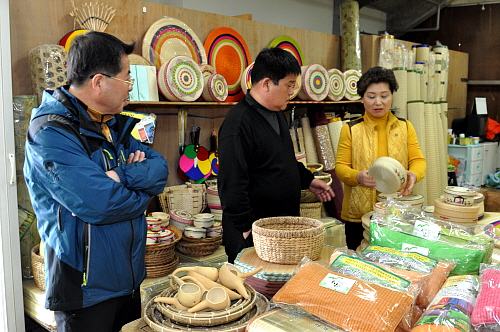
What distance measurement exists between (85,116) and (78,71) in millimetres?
165

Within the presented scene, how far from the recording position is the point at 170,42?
11.3 feet

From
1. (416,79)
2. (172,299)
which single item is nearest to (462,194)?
(172,299)

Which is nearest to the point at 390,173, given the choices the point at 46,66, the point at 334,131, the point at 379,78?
the point at 379,78

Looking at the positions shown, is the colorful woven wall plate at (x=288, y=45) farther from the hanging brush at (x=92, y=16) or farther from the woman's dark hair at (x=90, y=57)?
the woman's dark hair at (x=90, y=57)

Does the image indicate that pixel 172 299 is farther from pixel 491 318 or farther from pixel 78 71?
pixel 78 71

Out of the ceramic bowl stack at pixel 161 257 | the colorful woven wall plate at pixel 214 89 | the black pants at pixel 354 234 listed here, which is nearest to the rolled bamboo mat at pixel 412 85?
the colorful woven wall plate at pixel 214 89

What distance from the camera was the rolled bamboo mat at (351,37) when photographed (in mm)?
4898

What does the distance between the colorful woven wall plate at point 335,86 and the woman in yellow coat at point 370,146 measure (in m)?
1.58

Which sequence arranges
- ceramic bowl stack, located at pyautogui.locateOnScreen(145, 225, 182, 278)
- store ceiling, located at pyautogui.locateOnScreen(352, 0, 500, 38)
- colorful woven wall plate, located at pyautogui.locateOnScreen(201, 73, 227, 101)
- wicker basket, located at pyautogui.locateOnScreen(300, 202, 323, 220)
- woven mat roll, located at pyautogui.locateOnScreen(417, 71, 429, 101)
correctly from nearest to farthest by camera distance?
ceramic bowl stack, located at pyautogui.locateOnScreen(145, 225, 182, 278) → colorful woven wall plate, located at pyautogui.locateOnScreen(201, 73, 227, 101) → wicker basket, located at pyautogui.locateOnScreen(300, 202, 323, 220) → woven mat roll, located at pyautogui.locateOnScreen(417, 71, 429, 101) → store ceiling, located at pyautogui.locateOnScreen(352, 0, 500, 38)

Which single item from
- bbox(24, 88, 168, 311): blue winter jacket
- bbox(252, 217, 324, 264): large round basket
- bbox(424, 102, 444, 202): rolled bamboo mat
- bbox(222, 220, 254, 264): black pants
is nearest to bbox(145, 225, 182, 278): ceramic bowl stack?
bbox(222, 220, 254, 264): black pants

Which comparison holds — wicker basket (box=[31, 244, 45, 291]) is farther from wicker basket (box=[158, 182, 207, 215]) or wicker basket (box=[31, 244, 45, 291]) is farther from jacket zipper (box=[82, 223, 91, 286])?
jacket zipper (box=[82, 223, 91, 286])

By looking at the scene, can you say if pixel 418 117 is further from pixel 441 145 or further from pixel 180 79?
pixel 180 79

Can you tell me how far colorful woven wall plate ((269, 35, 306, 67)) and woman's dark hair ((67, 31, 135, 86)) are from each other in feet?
9.43

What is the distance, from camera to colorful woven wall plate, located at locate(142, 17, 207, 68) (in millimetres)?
3328
